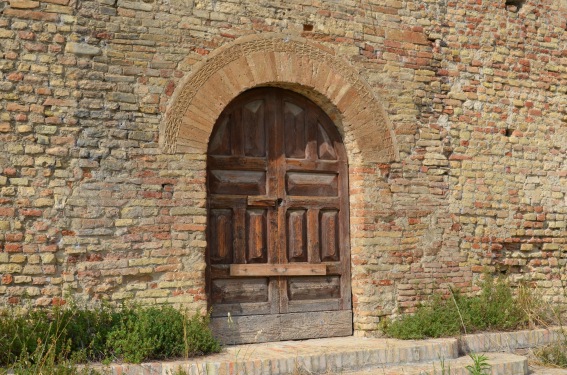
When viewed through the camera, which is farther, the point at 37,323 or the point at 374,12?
the point at 374,12

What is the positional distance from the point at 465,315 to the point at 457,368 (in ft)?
4.09

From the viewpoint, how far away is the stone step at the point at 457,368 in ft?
20.2

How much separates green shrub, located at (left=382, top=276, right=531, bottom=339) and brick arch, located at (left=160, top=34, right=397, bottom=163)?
67.7 inches

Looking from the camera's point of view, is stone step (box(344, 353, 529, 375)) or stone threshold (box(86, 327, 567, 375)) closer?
stone threshold (box(86, 327, 567, 375))

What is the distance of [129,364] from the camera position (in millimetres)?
5480

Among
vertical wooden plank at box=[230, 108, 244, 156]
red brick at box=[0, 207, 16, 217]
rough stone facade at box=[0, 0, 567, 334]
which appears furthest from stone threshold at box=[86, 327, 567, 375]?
vertical wooden plank at box=[230, 108, 244, 156]

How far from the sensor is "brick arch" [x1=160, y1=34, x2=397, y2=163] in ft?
21.6

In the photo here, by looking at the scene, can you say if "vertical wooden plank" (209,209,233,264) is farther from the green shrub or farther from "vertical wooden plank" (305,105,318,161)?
the green shrub

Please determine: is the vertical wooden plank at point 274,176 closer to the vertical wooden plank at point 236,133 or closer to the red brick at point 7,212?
the vertical wooden plank at point 236,133

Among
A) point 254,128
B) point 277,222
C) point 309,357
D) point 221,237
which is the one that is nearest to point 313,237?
point 277,222

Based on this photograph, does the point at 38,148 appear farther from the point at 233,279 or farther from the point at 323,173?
the point at 323,173

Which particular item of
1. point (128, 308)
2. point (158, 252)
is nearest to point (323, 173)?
point (158, 252)

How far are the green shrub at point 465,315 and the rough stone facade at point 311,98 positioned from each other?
0.69 feet

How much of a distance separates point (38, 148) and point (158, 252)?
1412 millimetres
